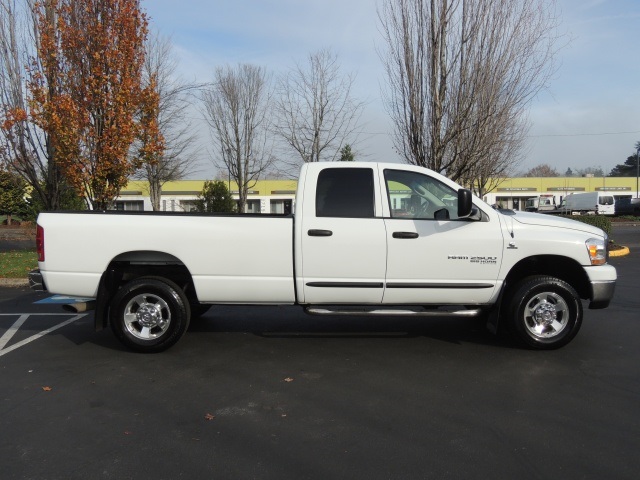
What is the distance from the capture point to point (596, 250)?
5543mm

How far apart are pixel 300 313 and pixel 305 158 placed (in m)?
19.2

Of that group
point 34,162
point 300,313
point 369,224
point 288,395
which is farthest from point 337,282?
point 34,162

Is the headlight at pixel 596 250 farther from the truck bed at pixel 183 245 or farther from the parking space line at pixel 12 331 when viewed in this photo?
the parking space line at pixel 12 331

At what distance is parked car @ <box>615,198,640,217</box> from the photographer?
47131 millimetres

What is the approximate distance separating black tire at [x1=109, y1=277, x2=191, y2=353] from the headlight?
14.7 ft

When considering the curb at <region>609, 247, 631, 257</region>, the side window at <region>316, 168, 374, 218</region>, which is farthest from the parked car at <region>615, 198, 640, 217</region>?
the side window at <region>316, 168, 374, 218</region>

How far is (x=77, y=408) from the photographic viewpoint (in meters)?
4.20

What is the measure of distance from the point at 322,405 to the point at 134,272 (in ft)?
9.47

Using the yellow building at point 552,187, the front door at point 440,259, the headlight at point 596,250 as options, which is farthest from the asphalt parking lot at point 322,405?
the yellow building at point 552,187

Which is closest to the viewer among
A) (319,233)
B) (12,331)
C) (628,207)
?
(319,233)

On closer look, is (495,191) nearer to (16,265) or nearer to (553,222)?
(16,265)

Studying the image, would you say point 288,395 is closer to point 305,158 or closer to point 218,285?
point 218,285

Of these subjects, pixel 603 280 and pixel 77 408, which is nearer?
pixel 77 408

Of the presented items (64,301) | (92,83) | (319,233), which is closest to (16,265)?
(92,83)
